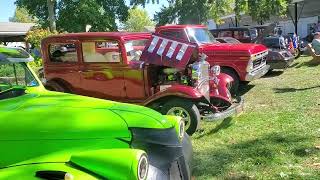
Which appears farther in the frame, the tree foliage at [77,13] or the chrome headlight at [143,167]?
the tree foliage at [77,13]

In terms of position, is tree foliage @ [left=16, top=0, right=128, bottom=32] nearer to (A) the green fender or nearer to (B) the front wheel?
(B) the front wheel

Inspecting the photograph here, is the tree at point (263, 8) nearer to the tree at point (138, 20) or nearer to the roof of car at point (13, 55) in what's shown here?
the roof of car at point (13, 55)

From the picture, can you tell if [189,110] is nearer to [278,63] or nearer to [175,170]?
[175,170]

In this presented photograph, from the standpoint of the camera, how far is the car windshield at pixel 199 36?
1288 centimetres

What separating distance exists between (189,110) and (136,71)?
1.58 meters

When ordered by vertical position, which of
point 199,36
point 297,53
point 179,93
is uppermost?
point 199,36

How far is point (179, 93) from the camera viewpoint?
26.4ft

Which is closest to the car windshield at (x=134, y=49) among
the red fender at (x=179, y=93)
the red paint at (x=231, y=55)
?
the red fender at (x=179, y=93)

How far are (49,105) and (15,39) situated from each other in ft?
141

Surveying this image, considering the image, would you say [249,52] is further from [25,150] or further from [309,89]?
[25,150]

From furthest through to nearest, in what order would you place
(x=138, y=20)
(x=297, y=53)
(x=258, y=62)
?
(x=138, y=20) → (x=297, y=53) → (x=258, y=62)

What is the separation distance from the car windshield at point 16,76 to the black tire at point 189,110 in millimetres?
3239

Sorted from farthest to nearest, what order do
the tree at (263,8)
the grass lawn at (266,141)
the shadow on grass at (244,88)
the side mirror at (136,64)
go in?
the tree at (263,8) → the shadow on grass at (244,88) → the side mirror at (136,64) → the grass lawn at (266,141)

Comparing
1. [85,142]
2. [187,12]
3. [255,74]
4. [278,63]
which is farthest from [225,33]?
[187,12]
